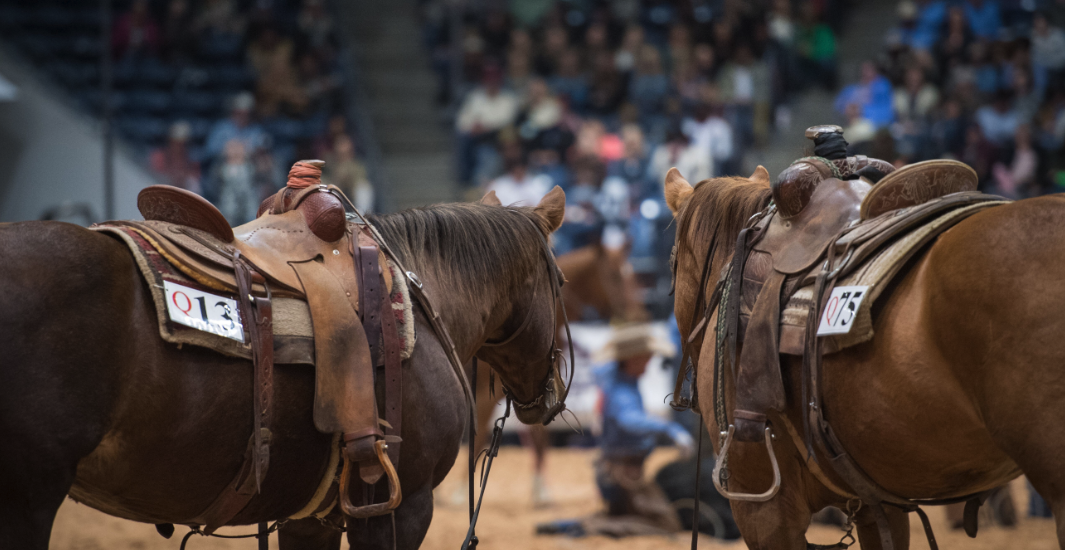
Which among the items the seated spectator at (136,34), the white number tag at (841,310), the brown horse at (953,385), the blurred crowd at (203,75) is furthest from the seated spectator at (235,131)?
the white number tag at (841,310)

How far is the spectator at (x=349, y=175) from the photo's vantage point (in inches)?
402

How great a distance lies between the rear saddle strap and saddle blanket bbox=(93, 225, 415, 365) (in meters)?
0.03

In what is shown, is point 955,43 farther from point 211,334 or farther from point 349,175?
point 211,334

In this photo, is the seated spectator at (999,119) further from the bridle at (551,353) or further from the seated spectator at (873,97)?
the bridle at (551,353)

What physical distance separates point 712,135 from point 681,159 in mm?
629

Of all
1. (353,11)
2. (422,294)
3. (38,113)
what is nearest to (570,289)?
(422,294)

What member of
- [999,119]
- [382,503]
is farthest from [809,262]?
[999,119]

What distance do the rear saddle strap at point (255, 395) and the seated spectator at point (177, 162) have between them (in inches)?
327

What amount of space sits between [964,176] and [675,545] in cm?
352

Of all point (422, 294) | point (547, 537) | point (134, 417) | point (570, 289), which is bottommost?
point (547, 537)

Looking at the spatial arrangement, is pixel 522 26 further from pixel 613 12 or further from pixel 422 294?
pixel 422 294

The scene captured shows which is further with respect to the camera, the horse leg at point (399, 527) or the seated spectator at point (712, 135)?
the seated spectator at point (712, 135)

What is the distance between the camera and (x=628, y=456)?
588 cm

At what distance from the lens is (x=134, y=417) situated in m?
2.13
